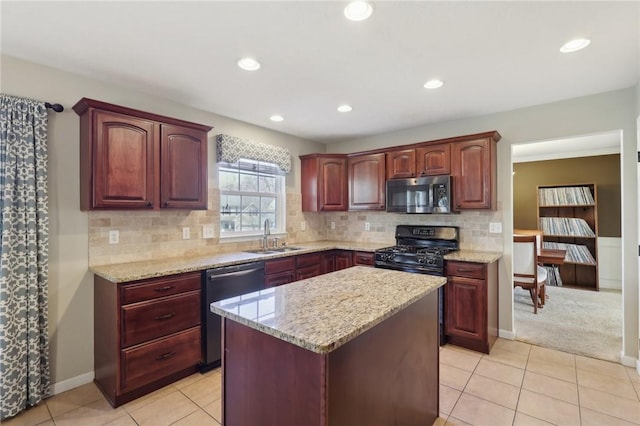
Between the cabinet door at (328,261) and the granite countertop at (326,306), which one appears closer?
the granite countertop at (326,306)

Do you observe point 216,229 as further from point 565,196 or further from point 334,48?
point 565,196

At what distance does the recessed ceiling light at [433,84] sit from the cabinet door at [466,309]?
1812mm

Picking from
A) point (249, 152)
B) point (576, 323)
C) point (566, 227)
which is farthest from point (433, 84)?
point (566, 227)

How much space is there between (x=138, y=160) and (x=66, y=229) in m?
0.74

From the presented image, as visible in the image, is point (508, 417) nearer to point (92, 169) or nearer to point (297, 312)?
point (297, 312)

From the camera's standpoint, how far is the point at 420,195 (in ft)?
11.9

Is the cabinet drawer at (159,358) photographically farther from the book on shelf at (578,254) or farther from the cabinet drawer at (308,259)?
the book on shelf at (578,254)

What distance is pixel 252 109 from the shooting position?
10.8 feet

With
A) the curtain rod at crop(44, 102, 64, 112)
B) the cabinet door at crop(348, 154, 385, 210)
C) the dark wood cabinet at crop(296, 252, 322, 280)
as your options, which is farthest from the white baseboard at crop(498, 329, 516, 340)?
the curtain rod at crop(44, 102, 64, 112)

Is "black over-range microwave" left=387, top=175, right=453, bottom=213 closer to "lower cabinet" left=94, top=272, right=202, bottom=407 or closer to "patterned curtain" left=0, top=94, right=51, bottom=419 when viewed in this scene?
"lower cabinet" left=94, top=272, right=202, bottom=407

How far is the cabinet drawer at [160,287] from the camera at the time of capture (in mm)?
2197

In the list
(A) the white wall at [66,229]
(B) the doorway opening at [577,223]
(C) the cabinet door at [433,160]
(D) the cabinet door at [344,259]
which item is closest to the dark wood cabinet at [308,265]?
(D) the cabinet door at [344,259]

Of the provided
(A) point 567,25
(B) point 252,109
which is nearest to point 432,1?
(A) point 567,25

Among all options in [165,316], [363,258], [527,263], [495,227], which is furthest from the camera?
[527,263]
